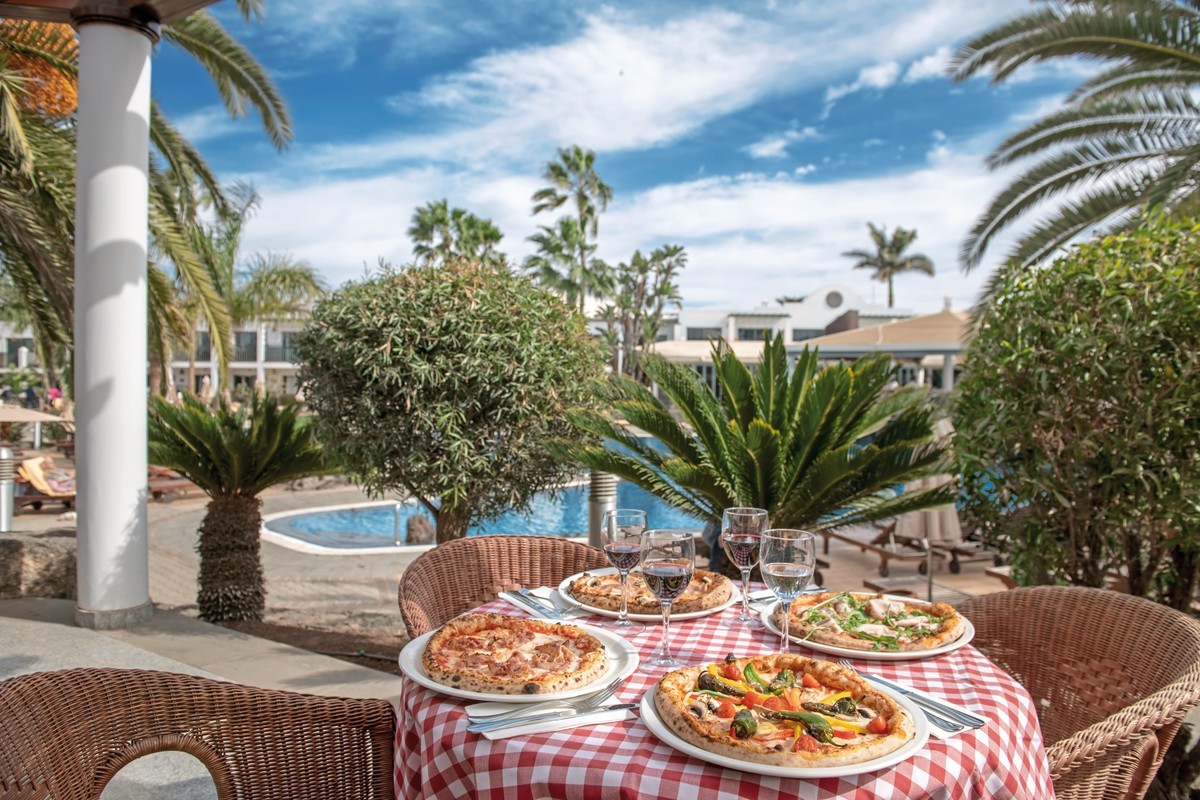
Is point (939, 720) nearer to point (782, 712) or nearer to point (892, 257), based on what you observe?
point (782, 712)

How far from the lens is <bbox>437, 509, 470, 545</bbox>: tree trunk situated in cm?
552

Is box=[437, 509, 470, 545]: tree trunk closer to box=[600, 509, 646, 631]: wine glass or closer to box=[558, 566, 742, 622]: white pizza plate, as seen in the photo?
box=[558, 566, 742, 622]: white pizza plate

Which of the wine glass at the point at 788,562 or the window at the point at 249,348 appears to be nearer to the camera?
the wine glass at the point at 788,562

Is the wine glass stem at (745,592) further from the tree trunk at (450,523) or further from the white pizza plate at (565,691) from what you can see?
the tree trunk at (450,523)

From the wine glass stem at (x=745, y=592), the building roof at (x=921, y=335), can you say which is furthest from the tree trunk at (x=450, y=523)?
the building roof at (x=921, y=335)

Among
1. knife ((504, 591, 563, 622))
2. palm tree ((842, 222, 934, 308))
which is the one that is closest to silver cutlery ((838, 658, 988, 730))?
knife ((504, 591, 563, 622))

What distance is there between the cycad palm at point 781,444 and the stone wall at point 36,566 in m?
4.46

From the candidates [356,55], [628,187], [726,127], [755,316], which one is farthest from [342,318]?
[755,316]

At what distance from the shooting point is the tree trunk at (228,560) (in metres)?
6.15

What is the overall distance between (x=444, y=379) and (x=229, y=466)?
2385mm

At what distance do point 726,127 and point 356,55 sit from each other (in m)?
28.4

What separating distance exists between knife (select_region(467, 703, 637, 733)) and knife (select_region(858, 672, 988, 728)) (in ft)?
1.85

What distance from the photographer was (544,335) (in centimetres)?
524

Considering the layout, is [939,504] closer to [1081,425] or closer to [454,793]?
[1081,425]
